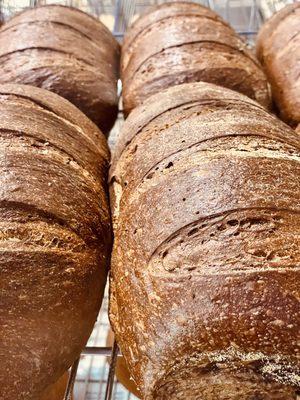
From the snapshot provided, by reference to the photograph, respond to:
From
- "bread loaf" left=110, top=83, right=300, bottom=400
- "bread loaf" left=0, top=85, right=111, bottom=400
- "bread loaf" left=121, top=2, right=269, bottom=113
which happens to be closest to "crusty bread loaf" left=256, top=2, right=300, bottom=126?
"bread loaf" left=121, top=2, right=269, bottom=113

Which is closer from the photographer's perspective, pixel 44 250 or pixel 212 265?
pixel 212 265

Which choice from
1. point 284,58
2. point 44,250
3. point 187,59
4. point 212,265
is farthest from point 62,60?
point 212,265

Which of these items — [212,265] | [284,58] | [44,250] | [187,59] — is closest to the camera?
[212,265]

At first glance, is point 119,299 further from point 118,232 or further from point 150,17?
point 150,17

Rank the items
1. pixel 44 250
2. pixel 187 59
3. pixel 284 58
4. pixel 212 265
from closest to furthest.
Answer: pixel 212 265, pixel 44 250, pixel 187 59, pixel 284 58

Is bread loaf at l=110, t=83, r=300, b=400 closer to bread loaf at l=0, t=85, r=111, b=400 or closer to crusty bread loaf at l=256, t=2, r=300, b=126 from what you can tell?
bread loaf at l=0, t=85, r=111, b=400

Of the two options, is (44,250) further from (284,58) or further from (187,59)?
(284,58)

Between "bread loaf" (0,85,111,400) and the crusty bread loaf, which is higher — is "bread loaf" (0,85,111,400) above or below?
below

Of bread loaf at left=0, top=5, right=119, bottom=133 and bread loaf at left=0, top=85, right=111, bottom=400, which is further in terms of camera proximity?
bread loaf at left=0, top=5, right=119, bottom=133
